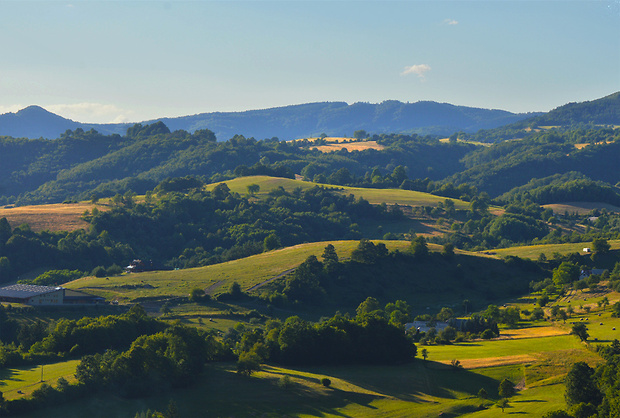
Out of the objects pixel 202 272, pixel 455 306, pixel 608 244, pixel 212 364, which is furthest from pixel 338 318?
pixel 608 244

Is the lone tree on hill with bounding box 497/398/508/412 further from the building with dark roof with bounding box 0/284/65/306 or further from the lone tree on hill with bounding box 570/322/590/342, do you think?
the building with dark roof with bounding box 0/284/65/306

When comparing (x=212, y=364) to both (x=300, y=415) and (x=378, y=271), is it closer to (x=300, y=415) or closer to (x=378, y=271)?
(x=300, y=415)

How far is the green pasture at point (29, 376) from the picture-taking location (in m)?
71.2

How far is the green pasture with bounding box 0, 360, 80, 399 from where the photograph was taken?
2803 inches

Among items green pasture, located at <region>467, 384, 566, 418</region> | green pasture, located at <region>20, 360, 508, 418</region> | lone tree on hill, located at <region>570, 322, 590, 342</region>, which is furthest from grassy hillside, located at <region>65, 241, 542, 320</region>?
green pasture, located at <region>467, 384, 566, 418</region>

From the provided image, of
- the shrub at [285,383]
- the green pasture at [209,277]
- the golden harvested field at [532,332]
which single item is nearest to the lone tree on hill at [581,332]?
the golden harvested field at [532,332]

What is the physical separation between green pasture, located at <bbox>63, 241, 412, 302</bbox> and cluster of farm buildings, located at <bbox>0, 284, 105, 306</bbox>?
5.86 metres

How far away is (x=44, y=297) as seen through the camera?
117375mm

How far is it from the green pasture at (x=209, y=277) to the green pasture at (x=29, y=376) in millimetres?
45626

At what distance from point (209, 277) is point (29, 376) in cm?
7056

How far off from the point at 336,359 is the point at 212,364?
15.2m

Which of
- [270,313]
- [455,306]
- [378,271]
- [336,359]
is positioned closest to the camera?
[336,359]

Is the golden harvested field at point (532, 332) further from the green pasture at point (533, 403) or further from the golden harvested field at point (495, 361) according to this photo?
the green pasture at point (533, 403)

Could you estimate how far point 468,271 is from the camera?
155000mm
